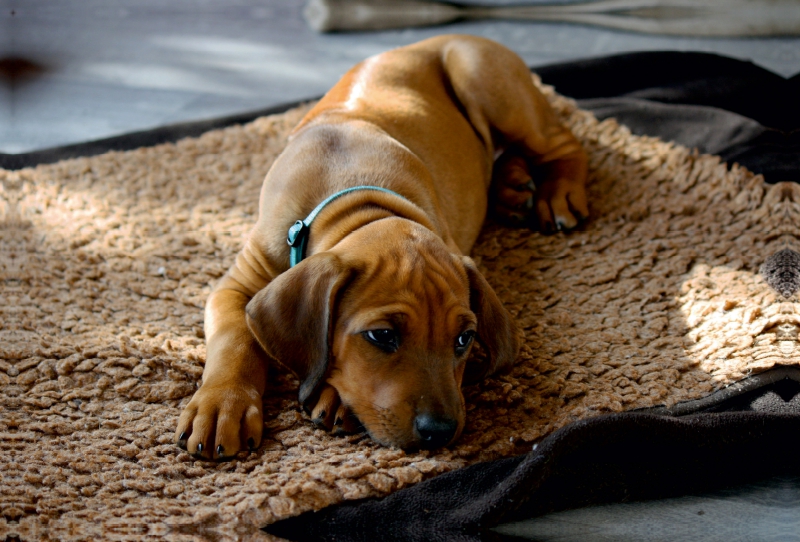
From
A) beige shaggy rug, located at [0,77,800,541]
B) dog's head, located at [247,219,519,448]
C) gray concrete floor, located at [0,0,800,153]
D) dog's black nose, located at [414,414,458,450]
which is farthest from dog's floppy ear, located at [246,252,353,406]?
gray concrete floor, located at [0,0,800,153]

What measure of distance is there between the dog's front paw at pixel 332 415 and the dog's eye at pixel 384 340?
32cm

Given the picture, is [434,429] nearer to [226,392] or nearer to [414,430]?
[414,430]

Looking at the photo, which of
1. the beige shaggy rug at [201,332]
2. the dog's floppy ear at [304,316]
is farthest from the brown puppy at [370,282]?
the beige shaggy rug at [201,332]

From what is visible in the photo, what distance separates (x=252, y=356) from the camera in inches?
123

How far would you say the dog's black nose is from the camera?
2619mm

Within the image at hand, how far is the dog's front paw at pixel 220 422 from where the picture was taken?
2.76 meters

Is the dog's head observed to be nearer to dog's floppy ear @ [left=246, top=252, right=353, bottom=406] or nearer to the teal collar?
dog's floppy ear @ [left=246, top=252, right=353, bottom=406]

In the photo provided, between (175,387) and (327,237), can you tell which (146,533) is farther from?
(327,237)

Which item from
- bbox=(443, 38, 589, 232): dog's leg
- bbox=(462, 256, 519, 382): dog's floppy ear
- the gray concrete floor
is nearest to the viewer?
bbox=(462, 256, 519, 382): dog's floppy ear

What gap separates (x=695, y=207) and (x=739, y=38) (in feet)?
14.2

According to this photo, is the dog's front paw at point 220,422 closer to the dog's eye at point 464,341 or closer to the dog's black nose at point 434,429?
the dog's black nose at point 434,429

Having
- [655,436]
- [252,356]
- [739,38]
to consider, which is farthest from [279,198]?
[739,38]

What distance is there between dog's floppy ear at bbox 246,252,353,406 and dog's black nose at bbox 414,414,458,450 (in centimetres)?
40

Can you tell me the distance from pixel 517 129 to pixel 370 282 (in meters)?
2.43
